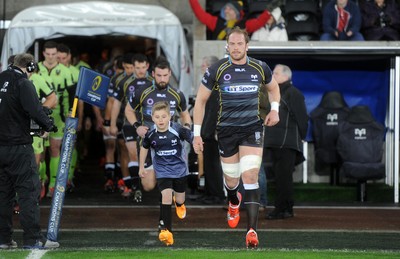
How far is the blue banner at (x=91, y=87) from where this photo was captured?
1336cm

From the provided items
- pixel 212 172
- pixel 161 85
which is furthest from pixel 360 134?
pixel 161 85

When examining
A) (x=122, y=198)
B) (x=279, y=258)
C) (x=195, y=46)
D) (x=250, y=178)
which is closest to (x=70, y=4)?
(x=195, y=46)

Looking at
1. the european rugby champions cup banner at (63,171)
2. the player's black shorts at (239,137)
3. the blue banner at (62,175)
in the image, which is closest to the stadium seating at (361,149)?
the player's black shorts at (239,137)

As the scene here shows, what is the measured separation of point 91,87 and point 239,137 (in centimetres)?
183

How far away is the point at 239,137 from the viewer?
1273 cm

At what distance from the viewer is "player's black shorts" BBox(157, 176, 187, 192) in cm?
1361

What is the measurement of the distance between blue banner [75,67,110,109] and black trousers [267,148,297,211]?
3328 millimetres

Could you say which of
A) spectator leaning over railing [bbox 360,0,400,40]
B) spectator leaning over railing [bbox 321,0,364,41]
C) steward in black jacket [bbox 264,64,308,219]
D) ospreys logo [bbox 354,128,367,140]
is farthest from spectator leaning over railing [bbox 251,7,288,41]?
steward in black jacket [bbox 264,64,308,219]

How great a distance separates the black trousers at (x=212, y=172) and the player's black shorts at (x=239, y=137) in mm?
4686

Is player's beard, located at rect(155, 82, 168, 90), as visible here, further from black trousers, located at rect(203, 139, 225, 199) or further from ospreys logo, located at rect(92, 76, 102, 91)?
black trousers, located at rect(203, 139, 225, 199)

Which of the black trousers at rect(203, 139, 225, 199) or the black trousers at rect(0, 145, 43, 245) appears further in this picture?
the black trousers at rect(203, 139, 225, 199)

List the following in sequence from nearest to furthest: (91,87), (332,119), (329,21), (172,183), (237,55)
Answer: (237,55) < (91,87) < (172,183) < (332,119) < (329,21)

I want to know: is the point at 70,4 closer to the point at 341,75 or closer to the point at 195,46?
the point at 195,46

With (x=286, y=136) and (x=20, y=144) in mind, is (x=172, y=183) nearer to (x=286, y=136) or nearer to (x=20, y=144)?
(x=20, y=144)
